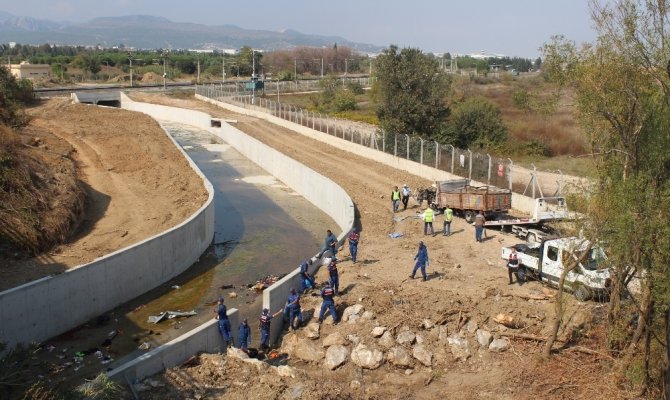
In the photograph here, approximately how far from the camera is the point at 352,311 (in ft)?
57.1

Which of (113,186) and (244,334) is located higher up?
(113,186)

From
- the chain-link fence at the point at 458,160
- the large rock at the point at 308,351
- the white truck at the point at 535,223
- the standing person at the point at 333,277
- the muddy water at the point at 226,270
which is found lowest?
the muddy water at the point at 226,270

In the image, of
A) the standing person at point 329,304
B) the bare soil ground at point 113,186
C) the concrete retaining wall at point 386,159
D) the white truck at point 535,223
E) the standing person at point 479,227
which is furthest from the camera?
the concrete retaining wall at point 386,159

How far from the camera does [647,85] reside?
41.2 feet

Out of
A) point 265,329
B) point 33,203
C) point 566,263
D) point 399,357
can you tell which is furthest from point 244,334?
point 33,203

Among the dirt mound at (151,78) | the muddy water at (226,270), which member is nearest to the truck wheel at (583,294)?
the muddy water at (226,270)

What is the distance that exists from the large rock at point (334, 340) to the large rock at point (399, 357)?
1246mm

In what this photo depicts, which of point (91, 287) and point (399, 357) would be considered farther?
point (91, 287)

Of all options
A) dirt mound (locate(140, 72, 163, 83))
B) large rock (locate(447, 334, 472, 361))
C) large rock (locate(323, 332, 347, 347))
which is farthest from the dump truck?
dirt mound (locate(140, 72, 163, 83))

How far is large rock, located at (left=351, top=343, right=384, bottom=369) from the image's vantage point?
600 inches

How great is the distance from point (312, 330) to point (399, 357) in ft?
8.91

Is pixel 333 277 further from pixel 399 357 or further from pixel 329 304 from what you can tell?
pixel 399 357

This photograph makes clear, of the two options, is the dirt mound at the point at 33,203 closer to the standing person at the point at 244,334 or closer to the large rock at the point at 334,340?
the standing person at the point at 244,334

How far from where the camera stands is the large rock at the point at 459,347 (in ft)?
50.4
